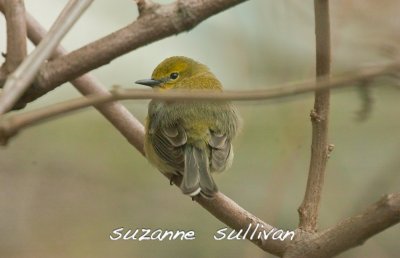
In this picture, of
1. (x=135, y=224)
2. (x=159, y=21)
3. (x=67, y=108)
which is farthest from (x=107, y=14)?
(x=67, y=108)

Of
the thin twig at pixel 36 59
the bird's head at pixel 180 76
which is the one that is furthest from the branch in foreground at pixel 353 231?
the bird's head at pixel 180 76

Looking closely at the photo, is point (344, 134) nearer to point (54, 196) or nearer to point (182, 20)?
Answer: point (54, 196)

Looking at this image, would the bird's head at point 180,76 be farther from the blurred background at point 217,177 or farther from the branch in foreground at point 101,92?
the branch in foreground at point 101,92

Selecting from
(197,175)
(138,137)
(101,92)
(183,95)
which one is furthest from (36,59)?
(138,137)

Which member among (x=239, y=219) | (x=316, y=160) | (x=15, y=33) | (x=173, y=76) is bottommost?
(x=239, y=219)

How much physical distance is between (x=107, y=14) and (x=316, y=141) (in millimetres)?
3405

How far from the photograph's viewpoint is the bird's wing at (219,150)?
3.90 meters

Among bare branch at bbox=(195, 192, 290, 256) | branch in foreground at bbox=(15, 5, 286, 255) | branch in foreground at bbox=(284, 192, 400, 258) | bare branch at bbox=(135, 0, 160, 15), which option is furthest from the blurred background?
bare branch at bbox=(135, 0, 160, 15)

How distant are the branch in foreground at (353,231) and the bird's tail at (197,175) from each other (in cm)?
70

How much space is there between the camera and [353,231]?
2.14m

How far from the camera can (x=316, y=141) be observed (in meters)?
2.89

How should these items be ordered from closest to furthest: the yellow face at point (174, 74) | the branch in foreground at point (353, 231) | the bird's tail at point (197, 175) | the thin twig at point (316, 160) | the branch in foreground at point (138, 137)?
the branch in foreground at point (353, 231)
the thin twig at point (316, 160)
the branch in foreground at point (138, 137)
the bird's tail at point (197, 175)
the yellow face at point (174, 74)

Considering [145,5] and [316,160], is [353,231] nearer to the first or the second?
[316,160]

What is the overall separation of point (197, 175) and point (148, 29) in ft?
5.21
